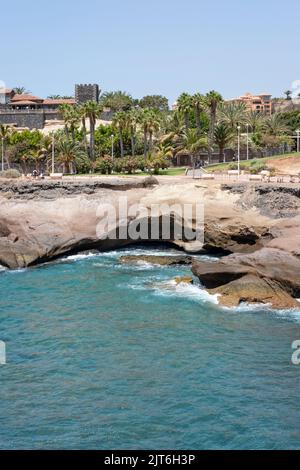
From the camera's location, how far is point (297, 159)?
241ft

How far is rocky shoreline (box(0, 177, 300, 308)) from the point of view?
146ft

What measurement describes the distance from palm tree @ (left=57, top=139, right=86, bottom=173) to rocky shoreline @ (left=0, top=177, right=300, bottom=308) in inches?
638

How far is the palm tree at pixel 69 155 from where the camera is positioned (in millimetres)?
66125

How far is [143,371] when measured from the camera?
25156 millimetres

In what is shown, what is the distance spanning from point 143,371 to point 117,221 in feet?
76.6

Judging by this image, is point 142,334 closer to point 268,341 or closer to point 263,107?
point 268,341

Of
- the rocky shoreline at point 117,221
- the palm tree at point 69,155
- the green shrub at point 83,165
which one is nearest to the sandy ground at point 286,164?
the green shrub at point 83,165

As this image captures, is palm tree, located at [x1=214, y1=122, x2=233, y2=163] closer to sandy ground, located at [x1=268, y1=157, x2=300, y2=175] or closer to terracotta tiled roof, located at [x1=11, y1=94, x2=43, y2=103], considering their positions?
sandy ground, located at [x1=268, y1=157, x2=300, y2=175]

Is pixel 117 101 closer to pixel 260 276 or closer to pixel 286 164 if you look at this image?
pixel 286 164

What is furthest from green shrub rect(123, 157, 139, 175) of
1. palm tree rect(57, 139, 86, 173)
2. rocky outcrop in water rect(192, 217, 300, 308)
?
rocky outcrop in water rect(192, 217, 300, 308)

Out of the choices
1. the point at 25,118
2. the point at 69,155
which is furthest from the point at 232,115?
the point at 25,118

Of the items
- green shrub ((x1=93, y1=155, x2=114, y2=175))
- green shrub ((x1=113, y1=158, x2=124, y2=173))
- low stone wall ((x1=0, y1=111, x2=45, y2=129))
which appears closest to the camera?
green shrub ((x1=113, y1=158, x2=124, y2=173))

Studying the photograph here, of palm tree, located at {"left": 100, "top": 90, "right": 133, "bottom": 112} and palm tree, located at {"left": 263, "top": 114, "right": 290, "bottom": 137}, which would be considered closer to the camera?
palm tree, located at {"left": 263, "top": 114, "right": 290, "bottom": 137}

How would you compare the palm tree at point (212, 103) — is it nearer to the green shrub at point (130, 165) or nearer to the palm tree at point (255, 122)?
the green shrub at point (130, 165)
